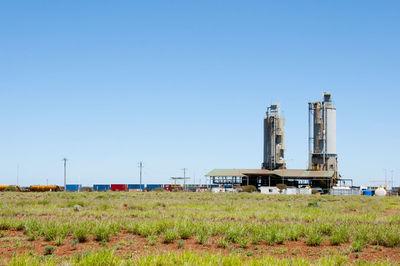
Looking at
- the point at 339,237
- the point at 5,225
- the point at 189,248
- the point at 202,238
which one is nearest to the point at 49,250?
the point at 189,248

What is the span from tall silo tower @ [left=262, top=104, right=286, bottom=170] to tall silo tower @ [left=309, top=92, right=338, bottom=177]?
27.4ft

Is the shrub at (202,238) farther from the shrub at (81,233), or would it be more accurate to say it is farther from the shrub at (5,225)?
the shrub at (5,225)

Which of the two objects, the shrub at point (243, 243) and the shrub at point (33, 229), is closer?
the shrub at point (243, 243)

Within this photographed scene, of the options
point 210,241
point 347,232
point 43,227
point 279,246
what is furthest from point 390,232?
point 43,227

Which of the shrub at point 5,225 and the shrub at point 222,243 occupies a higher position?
the shrub at point 222,243

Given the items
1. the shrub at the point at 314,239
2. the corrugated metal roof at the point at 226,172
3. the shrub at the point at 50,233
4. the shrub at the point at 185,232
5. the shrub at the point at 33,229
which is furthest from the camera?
the corrugated metal roof at the point at 226,172

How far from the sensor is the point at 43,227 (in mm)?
16172

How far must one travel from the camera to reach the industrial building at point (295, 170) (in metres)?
95.8

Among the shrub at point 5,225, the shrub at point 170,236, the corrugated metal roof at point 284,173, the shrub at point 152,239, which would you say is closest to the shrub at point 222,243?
the shrub at point 170,236

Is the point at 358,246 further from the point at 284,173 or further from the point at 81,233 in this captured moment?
the point at 284,173

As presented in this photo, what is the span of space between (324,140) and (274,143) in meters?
13.2

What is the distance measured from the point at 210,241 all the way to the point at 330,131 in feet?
308

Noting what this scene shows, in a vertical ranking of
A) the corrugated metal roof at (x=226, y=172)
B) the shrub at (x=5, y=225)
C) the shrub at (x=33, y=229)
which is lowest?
the corrugated metal roof at (x=226, y=172)

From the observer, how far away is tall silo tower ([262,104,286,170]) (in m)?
111
